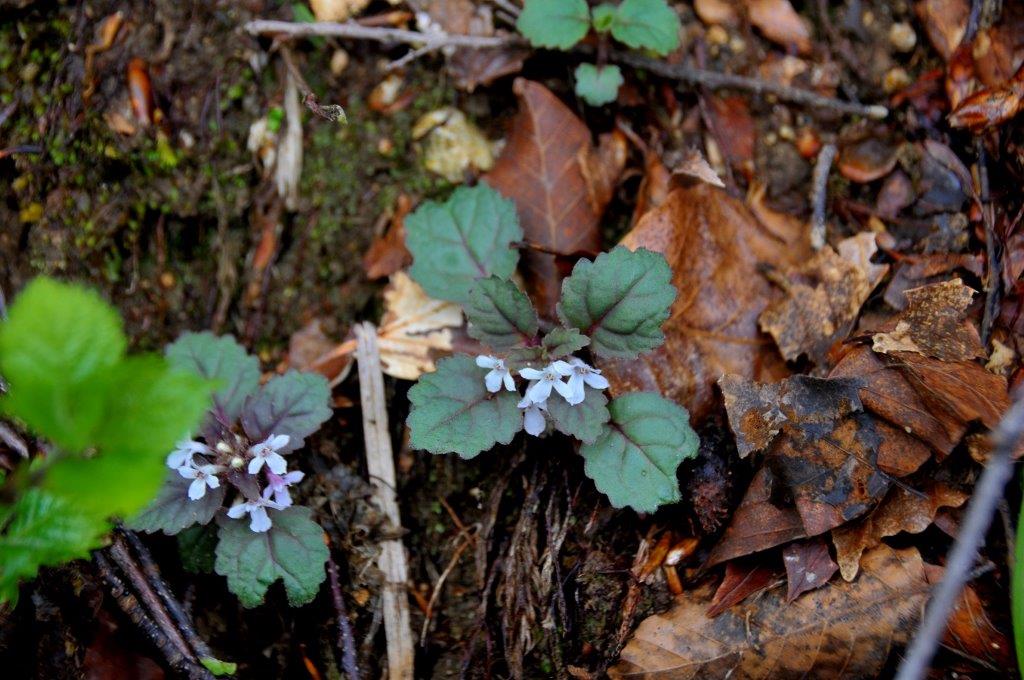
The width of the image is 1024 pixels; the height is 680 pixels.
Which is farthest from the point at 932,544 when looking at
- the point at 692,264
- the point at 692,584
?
the point at 692,264

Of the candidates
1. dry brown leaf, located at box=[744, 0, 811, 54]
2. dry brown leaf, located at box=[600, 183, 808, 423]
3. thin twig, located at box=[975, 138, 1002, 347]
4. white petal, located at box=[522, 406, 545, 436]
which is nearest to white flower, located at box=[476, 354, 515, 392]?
white petal, located at box=[522, 406, 545, 436]

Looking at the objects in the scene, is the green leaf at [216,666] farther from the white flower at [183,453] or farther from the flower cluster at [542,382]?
the flower cluster at [542,382]

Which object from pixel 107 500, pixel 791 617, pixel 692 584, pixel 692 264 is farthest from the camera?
pixel 692 264

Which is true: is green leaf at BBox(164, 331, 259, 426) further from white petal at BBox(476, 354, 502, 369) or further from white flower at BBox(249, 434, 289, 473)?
white petal at BBox(476, 354, 502, 369)

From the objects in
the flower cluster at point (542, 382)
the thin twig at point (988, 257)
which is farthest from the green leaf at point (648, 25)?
the flower cluster at point (542, 382)

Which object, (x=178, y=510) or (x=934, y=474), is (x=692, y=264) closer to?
(x=934, y=474)

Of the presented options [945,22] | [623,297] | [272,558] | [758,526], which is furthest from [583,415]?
[945,22]

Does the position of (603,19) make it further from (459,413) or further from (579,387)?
(459,413)
